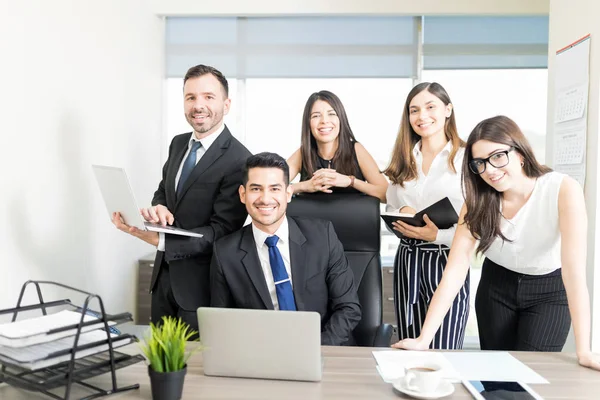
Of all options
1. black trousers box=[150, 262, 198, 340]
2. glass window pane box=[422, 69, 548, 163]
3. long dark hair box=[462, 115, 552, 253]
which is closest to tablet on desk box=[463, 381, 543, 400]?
long dark hair box=[462, 115, 552, 253]

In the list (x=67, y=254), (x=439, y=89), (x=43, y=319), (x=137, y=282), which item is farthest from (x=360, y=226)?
(x=137, y=282)

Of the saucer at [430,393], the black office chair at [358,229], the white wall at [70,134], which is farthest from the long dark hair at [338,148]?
the saucer at [430,393]

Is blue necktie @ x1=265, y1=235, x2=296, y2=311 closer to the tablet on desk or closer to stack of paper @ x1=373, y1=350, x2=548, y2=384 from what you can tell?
stack of paper @ x1=373, y1=350, x2=548, y2=384

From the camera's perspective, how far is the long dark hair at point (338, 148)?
2.44 metres

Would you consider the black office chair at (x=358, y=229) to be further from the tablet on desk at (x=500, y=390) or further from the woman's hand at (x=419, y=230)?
the tablet on desk at (x=500, y=390)

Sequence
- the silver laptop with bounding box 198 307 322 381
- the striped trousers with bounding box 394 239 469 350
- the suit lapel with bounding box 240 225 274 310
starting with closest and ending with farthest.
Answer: the silver laptop with bounding box 198 307 322 381, the suit lapel with bounding box 240 225 274 310, the striped trousers with bounding box 394 239 469 350

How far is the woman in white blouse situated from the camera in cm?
229

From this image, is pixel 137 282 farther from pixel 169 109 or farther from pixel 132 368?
pixel 132 368

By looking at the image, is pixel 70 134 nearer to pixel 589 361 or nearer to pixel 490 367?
pixel 490 367

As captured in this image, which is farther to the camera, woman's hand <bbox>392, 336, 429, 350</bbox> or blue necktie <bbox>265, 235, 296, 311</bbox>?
blue necktie <bbox>265, 235, 296, 311</bbox>

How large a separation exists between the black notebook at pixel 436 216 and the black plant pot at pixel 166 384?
1.25 metres

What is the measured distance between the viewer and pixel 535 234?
1.74 m

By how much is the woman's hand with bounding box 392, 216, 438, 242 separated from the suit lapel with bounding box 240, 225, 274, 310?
2.14ft

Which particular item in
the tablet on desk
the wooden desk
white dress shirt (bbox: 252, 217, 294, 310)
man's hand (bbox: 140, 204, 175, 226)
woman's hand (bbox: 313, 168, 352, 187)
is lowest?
the wooden desk
